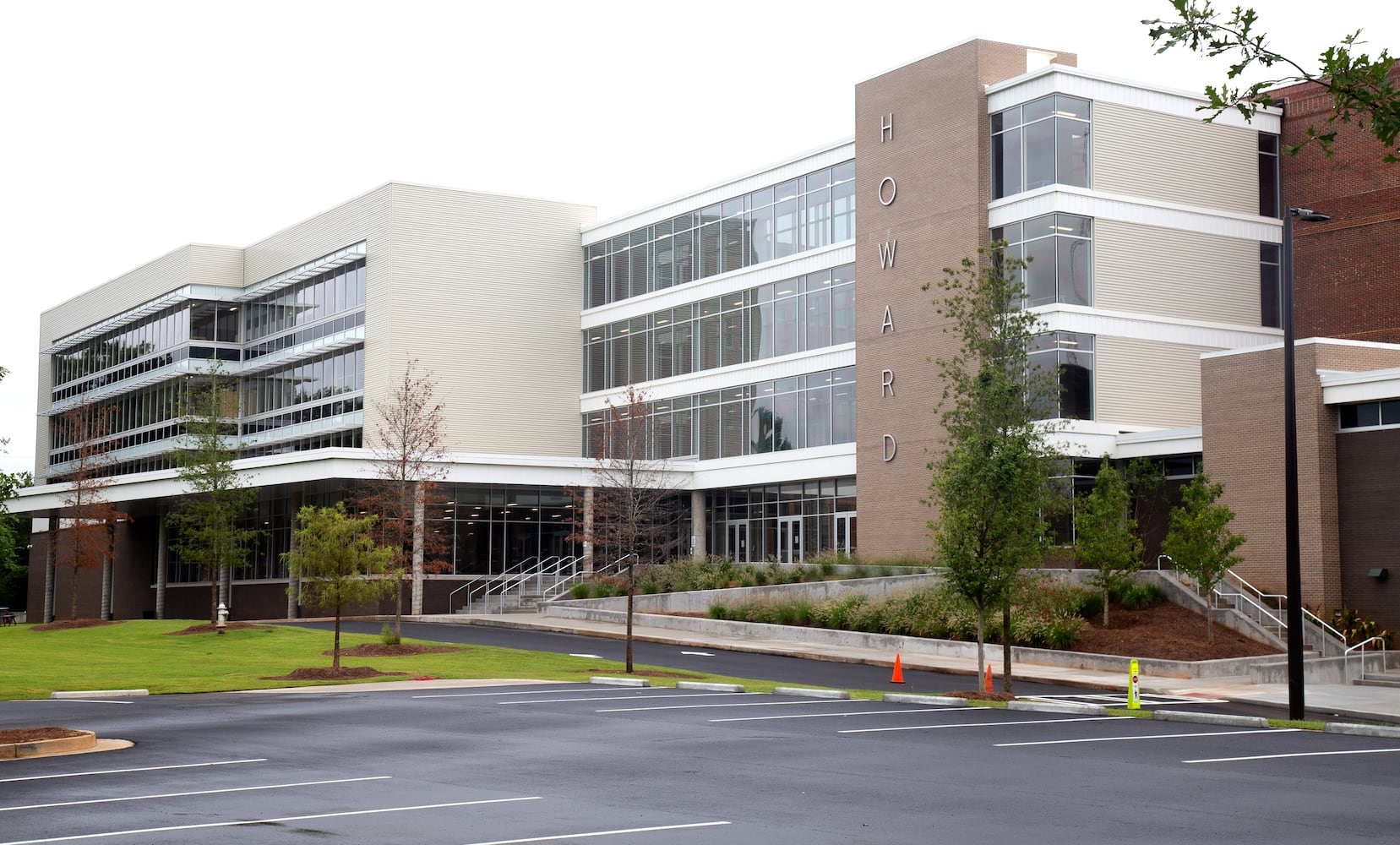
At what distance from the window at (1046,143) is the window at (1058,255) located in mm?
1154

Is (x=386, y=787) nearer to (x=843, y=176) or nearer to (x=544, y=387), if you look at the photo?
(x=843, y=176)

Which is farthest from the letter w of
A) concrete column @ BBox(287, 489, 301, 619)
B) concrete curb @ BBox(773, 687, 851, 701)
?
concrete curb @ BBox(773, 687, 851, 701)

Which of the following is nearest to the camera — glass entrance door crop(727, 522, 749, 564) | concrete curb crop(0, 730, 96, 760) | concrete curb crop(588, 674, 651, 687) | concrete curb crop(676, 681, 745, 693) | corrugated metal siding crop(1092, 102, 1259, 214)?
concrete curb crop(0, 730, 96, 760)

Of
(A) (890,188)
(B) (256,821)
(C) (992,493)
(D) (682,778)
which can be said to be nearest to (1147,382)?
(A) (890,188)

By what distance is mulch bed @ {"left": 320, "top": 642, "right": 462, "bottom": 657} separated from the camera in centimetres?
3256

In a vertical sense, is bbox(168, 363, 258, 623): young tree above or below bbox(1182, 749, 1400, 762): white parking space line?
above

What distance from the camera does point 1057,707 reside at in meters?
21.8

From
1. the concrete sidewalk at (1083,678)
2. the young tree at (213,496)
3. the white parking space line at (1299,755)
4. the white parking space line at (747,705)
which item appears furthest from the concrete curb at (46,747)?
the young tree at (213,496)

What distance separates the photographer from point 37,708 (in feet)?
71.4

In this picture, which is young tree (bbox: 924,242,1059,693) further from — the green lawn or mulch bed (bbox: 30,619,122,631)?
mulch bed (bbox: 30,619,122,631)

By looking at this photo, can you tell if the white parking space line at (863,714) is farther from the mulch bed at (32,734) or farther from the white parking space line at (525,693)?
the mulch bed at (32,734)

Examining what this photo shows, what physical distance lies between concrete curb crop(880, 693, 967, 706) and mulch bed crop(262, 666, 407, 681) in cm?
978

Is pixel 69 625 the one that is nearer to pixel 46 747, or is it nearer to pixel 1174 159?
pixel 46 747

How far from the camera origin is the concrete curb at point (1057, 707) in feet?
70.1
